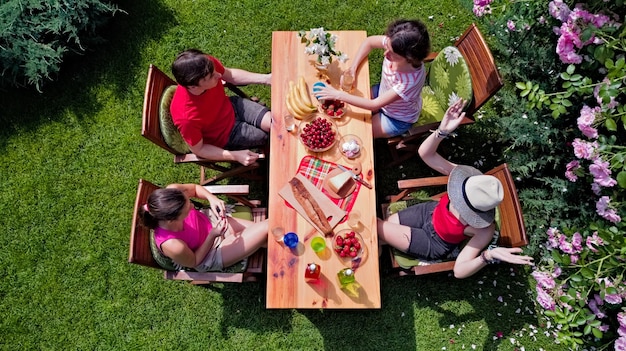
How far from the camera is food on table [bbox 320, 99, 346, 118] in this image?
3826 mm

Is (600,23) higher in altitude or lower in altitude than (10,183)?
higher

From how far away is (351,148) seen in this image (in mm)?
3666

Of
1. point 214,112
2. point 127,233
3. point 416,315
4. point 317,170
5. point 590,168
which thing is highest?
point 590,168

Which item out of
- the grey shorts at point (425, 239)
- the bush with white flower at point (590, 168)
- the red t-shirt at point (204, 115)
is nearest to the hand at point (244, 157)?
the red t-shirt at point (204, 115)

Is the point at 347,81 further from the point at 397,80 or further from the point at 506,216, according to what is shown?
the point at 506,216

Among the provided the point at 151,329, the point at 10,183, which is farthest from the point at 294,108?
the point at 10,183

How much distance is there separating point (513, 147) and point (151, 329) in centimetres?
405

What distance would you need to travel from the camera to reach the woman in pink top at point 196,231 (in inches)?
129

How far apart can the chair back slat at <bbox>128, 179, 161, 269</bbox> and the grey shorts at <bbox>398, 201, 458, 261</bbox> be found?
2.15 meters

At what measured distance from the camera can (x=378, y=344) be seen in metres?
4.43

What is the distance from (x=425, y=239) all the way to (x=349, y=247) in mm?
811

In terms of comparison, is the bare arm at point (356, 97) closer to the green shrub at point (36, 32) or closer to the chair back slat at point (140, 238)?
the chair back slat at point (140, 238)

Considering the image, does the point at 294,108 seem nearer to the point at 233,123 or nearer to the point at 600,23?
the point at 233,123

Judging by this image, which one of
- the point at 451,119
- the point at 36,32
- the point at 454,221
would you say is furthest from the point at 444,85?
the point at 36,32
